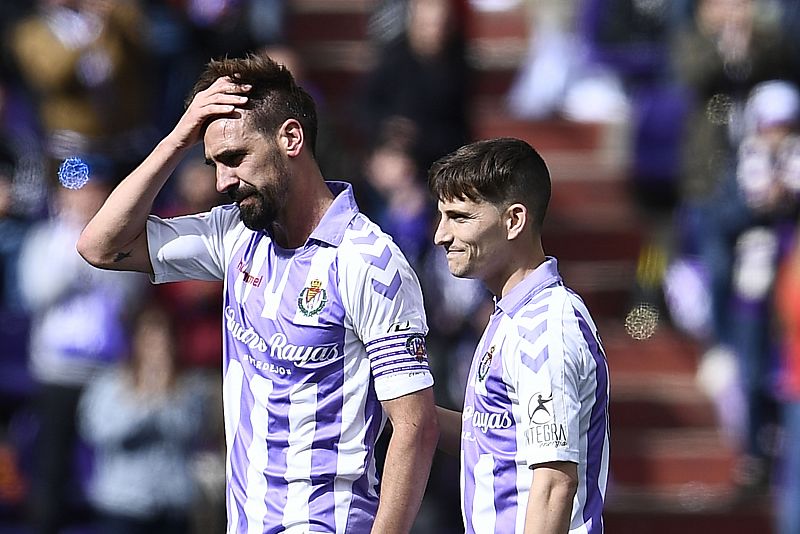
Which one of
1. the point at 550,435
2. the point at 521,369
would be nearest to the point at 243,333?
the point at 521,369

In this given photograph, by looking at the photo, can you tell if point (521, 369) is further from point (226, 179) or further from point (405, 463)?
point (226, 179)

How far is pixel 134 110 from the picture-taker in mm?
10047

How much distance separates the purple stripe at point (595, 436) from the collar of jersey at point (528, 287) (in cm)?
12

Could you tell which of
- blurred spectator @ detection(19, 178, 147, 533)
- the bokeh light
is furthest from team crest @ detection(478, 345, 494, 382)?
the bokeh light

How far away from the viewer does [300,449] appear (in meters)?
4.39

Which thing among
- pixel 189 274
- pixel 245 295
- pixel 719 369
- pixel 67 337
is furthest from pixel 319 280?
pixel 719 369

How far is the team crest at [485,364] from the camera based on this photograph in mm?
4141

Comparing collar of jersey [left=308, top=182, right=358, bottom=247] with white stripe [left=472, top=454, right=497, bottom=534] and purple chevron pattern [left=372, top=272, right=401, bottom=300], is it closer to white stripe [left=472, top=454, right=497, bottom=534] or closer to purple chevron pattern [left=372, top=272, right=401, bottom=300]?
purple chevron pattern [left=372, top=272, right=401, bottom=300]

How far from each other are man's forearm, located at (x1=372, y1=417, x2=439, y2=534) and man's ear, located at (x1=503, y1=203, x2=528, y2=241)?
0.56 meters

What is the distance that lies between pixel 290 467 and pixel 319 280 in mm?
516

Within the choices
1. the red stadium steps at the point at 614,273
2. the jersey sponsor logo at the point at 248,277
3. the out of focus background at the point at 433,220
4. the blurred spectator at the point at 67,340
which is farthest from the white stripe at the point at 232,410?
the red stadium steps at the point at 614,273

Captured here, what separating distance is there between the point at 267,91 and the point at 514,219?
807 mm

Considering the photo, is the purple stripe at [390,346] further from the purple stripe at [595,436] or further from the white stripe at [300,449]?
the purple stripe at [595,436]

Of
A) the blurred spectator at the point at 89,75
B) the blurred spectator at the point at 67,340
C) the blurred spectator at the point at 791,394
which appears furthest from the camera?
the blurred spectator at the point at 89,75
